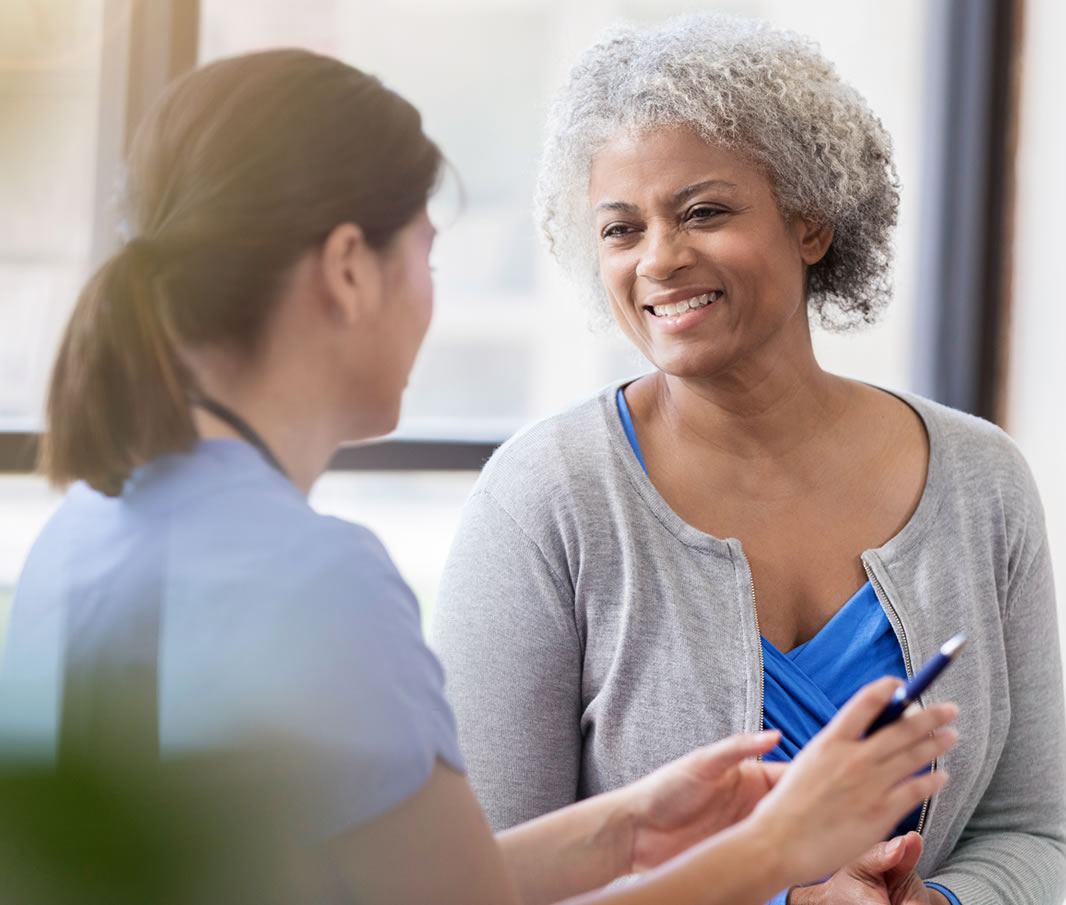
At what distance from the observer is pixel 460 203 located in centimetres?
88

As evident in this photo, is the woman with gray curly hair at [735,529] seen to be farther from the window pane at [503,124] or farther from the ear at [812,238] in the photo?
the window pane at [503,124]

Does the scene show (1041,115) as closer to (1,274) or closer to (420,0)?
(420,0)

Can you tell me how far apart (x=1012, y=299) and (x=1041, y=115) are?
0.38m

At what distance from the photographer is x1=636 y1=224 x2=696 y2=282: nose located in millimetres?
1269

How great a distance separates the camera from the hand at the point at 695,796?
85 centimetres

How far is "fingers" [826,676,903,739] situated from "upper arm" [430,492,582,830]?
0.53 m

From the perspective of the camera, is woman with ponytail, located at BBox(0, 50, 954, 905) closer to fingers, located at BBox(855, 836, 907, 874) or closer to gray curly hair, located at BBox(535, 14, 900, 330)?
fingers, located at BBox(855, 836, 907, 874)

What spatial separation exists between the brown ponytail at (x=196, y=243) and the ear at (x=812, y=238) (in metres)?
0.78

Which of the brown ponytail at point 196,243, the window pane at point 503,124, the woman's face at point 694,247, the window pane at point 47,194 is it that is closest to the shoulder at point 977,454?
the woman's face at point 694,247

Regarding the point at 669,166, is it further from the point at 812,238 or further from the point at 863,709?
the point at 863,709

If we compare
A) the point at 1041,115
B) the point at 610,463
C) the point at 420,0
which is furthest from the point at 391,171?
the point at 1041,115

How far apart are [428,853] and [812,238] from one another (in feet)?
3.24

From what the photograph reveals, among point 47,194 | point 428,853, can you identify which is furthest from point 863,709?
point 47,194

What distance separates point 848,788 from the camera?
2.37ft
